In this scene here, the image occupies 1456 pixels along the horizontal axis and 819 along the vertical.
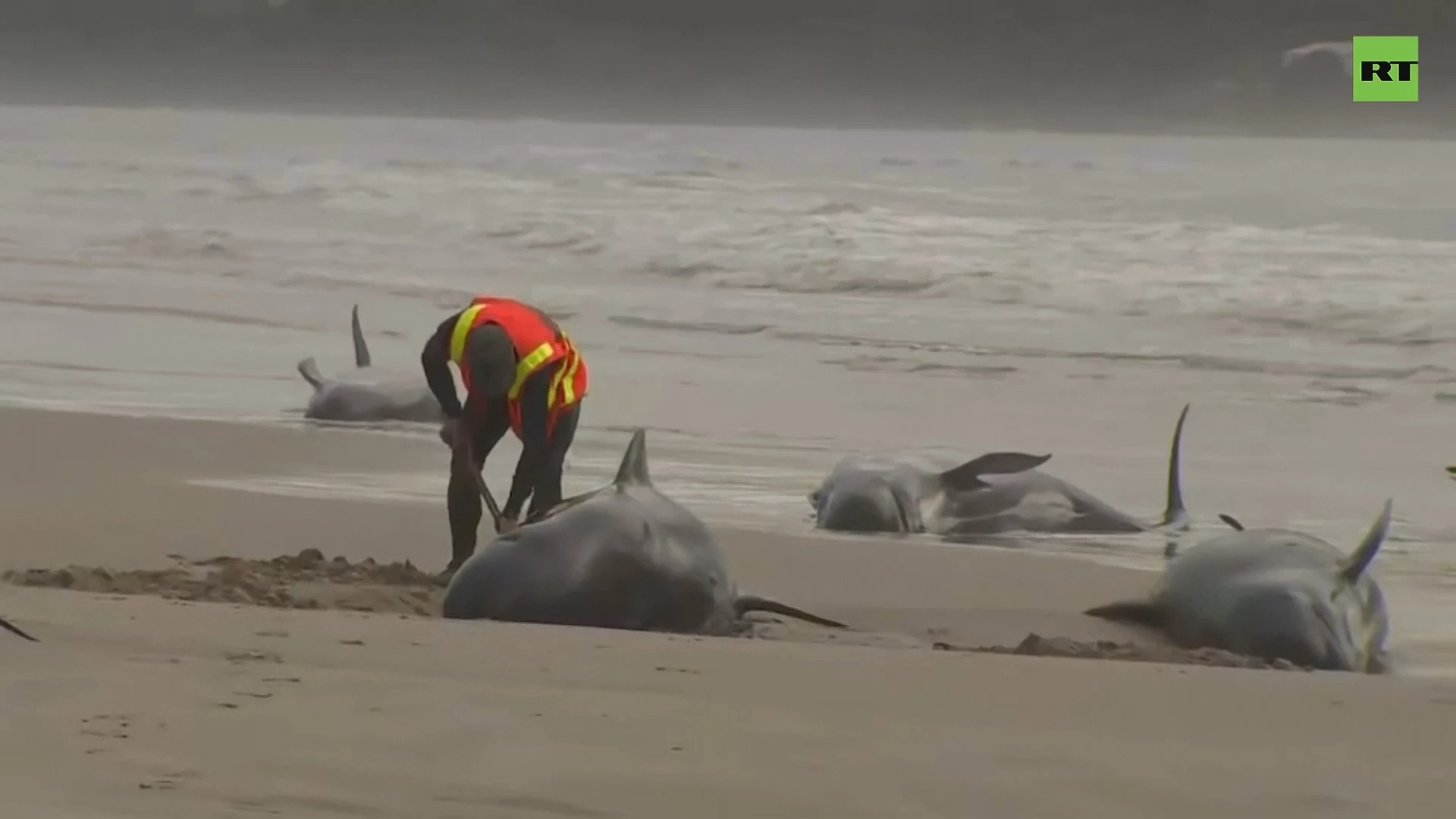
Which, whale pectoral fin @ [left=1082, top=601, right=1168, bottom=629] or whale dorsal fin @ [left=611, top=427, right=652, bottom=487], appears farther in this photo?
whale pectoral fin @ [left=1082, top=601, right=1168, bottom=629]

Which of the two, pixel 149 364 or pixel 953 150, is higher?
pixel 953 150

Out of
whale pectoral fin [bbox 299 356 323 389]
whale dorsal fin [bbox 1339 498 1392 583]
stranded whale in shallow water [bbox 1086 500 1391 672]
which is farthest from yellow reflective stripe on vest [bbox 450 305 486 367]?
whale pectoral fin [bbox 299 356 323 389]

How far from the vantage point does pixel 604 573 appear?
232 inches

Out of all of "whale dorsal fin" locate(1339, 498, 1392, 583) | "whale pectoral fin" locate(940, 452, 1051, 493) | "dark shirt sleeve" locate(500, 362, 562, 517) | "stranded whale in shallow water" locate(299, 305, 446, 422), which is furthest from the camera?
"stranded whale in shallow water" locate(299, 305, 446, 422)

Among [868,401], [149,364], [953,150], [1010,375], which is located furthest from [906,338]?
[953,150]

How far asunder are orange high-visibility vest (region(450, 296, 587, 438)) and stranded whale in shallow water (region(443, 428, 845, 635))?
0.99 m

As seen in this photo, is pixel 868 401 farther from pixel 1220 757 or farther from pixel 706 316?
pixel 1220 757

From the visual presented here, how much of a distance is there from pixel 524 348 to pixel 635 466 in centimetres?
89

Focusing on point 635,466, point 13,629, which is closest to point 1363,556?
point 635,466

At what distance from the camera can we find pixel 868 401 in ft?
42.4

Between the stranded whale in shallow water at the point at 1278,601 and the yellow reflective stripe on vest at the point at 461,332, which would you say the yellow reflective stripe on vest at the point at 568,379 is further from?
the stranded whale in shallow water at the point at 1278,601

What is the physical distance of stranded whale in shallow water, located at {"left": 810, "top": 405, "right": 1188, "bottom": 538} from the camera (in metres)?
8.72

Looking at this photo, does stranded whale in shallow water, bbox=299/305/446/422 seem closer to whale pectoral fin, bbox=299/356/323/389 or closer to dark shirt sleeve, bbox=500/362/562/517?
whale pectoral fin, bbox=299/356/323/389

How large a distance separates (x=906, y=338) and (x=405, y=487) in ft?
23.7
